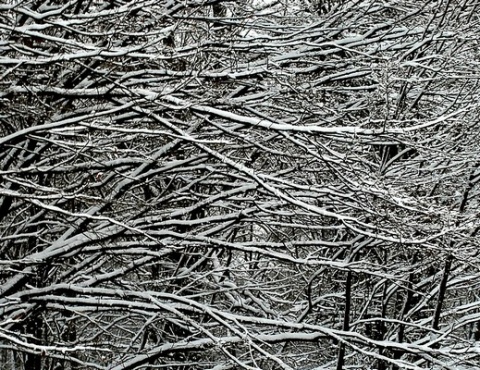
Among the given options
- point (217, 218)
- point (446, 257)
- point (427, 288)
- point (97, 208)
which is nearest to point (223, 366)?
point (217, 218)

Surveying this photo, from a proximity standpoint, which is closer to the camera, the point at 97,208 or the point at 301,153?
the point at 97,208

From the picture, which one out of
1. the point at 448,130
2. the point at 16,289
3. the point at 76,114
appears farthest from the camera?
the point at 448,130

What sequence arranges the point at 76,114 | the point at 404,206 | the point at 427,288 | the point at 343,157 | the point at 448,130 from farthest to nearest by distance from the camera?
the point at 427,288 → the point at 448,130 → the point at 76,114 → the point at 343,157 → the point at 404,206

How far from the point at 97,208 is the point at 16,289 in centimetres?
99

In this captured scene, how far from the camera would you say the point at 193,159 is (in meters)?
5.25

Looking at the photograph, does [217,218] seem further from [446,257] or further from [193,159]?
[446,257]

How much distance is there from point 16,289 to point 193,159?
1.83 meters

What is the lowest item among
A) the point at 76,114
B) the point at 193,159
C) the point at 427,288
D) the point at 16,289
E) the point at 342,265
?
the point at 427,288

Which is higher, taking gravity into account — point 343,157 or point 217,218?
point 343,157

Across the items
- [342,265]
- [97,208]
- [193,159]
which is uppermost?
[193,159]

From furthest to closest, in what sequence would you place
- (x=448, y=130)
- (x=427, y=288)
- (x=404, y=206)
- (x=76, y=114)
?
(x=427, y=288) → (x=448, y=130) → (x=76, y=114) → (x=404, y=206)

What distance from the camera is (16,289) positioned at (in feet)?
17.2

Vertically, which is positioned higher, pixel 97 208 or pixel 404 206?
pixel 404 206

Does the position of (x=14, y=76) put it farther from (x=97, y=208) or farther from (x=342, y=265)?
(x=342, y=265)
